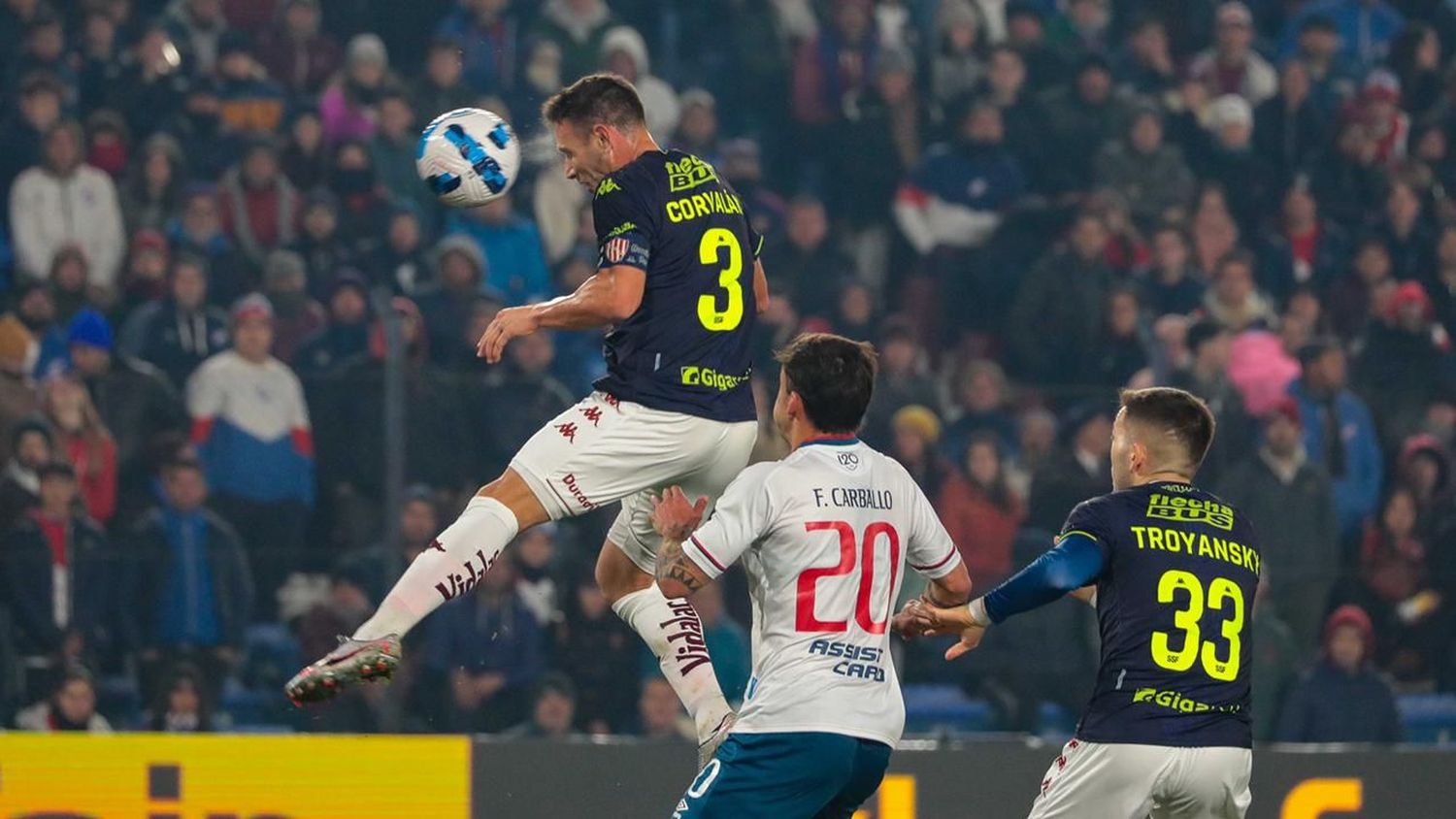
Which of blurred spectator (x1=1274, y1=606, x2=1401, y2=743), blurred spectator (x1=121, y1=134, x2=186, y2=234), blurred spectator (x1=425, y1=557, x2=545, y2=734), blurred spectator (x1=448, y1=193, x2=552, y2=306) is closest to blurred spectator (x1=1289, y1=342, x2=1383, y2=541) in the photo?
blurred spectator (x1=1274, y1=606, x2=1401, y2=743)

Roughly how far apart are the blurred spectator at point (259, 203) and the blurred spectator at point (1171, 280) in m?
5.17

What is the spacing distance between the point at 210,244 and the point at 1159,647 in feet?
26.9

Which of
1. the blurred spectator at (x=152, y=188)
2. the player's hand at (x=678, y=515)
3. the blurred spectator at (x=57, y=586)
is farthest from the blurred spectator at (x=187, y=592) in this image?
the player's hand at (x=678, y=515)

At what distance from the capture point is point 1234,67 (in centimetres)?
1541

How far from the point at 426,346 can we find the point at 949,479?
286 cm

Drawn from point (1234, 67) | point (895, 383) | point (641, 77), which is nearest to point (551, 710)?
point (895, 383)

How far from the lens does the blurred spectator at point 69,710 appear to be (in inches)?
407

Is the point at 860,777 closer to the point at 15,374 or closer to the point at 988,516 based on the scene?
the point at 988,516

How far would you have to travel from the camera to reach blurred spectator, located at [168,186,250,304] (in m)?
12.5

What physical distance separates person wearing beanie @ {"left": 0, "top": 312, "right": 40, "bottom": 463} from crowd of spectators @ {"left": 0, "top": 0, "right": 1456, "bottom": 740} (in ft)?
0.11

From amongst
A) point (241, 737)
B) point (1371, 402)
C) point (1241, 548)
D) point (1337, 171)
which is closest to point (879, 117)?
point (1337, 171)

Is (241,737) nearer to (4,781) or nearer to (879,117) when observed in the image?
(4,781)

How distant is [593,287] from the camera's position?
22.1 feet

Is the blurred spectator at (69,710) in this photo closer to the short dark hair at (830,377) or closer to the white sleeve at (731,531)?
the white sleeve at (731,531)
